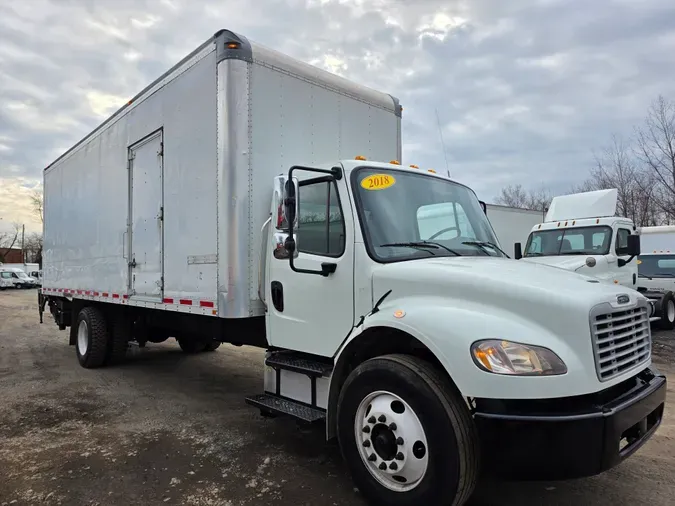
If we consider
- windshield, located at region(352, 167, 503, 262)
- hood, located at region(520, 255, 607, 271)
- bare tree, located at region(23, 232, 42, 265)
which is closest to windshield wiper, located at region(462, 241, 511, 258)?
windshield, located at region(352, 167, 503, 262)

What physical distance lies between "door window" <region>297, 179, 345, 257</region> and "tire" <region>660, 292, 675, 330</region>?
11.4 metres

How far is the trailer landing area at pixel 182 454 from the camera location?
3.56m

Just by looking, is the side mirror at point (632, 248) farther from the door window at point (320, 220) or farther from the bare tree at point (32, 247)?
the bare tree at point (32, 247)

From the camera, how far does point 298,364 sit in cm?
410

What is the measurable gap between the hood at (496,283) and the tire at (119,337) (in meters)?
5.74

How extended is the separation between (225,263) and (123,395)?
3128 millimetres

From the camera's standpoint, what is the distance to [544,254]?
1088 centimetres

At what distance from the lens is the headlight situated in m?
2.65

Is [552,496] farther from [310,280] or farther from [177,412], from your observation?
[177,412]

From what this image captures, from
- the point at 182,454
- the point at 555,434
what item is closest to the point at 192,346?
the point at 182,454

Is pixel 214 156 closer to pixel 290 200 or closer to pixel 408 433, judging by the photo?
pixel 290 200

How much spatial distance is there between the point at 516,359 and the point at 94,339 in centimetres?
704

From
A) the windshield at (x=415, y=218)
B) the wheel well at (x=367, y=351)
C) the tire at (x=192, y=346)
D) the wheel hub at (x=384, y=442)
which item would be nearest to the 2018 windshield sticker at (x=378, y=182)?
the windshield at (x=415, y=218)

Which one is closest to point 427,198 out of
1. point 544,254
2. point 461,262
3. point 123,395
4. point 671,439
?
point 461,262
